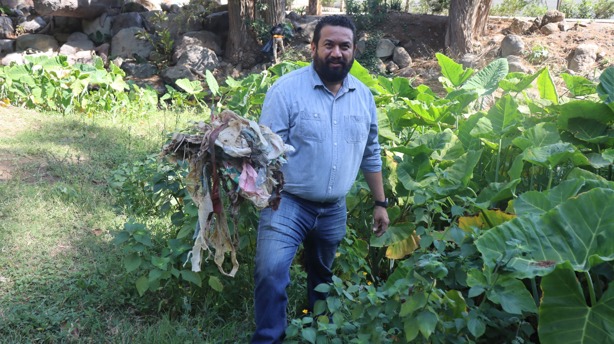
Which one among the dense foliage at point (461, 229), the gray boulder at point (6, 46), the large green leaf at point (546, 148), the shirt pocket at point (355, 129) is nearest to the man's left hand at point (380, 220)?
the dense foliage at point (461, 229)

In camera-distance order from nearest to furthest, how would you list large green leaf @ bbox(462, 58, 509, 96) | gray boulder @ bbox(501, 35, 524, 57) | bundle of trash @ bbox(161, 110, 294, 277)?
bundle of trash @ bbox(161, 110, 294, 277), large green leaf @ bbox(462, 58, 509, 96), gray boulder @ bbox(501, 35, 524, 57)

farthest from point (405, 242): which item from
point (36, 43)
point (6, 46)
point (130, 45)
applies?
point (6, 46)

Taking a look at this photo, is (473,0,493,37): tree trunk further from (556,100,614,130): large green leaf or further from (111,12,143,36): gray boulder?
(556,100,614,130): large green leaf

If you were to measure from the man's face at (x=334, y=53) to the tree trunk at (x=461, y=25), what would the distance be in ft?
28.6

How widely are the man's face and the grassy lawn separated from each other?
140 centimetres

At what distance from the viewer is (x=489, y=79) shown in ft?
16.6

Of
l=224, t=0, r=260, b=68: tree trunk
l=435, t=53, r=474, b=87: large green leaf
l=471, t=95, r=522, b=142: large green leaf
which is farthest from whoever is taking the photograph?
l=224, t=0, r=260, b=68: tree trunk

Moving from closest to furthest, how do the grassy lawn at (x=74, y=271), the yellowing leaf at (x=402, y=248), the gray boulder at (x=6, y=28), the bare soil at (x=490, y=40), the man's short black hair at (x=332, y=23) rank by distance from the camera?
the man's short black hair at (x=332, y=23) < the grassy lawn at (x=74, y=271) < the yellowing leaf at (x=402, y=248) < the bare soil at (x=490, y=40) < the gray boulder at (x=6, y=28)

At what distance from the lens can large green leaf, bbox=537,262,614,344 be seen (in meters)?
2.71

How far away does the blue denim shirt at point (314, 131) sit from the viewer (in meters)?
3.06

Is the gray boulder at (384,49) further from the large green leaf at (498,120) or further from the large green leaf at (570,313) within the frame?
the large green leaf at (570,313)

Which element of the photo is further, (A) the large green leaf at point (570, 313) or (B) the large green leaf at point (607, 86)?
(B) the large green leaf at point (607, 86)

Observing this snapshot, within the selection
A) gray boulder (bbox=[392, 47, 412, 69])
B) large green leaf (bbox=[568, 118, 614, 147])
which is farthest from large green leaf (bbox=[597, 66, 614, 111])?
gray boulder (bbox=[392, 47, 412, 69])

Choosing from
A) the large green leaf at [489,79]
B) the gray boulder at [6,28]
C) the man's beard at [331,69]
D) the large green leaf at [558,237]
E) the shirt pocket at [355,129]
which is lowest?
the gray boulder at [6,28]
